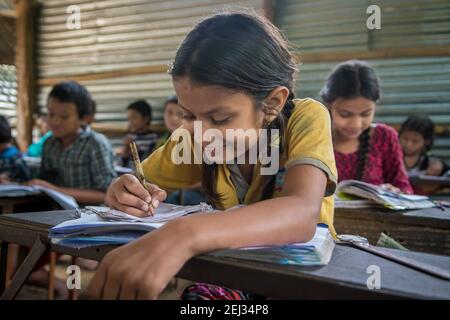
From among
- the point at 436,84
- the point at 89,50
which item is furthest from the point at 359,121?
the point at 89,50

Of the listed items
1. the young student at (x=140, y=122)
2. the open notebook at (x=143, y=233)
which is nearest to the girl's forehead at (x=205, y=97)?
the open notebook at (x=143, y=233)

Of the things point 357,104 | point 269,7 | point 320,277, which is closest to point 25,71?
point 269,7

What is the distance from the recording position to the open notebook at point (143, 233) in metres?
0.73

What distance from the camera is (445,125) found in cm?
392

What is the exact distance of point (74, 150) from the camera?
9.00ft

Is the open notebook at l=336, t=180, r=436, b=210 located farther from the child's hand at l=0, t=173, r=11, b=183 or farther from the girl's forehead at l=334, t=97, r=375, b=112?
the child's hand at l=0, t=173, r=11, b=183

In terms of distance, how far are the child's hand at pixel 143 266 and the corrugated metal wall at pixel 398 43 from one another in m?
3.71

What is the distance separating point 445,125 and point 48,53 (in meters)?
5.14

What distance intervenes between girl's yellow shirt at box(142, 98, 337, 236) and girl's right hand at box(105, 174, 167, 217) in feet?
0.90

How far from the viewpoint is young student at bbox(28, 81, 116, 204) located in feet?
8.94

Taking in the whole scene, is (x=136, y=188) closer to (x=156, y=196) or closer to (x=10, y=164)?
(x=156, y=196)

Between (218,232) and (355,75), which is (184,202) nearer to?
(355,75)

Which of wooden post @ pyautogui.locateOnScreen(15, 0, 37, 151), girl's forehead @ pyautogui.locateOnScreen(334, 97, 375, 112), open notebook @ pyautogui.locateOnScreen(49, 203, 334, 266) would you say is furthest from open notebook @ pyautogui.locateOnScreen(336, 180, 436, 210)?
wooden post @ pyautogui.locateOnScreen(15, 0, 37, 151)

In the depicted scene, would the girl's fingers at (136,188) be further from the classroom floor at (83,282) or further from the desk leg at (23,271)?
the classroom floor at (83,282)
